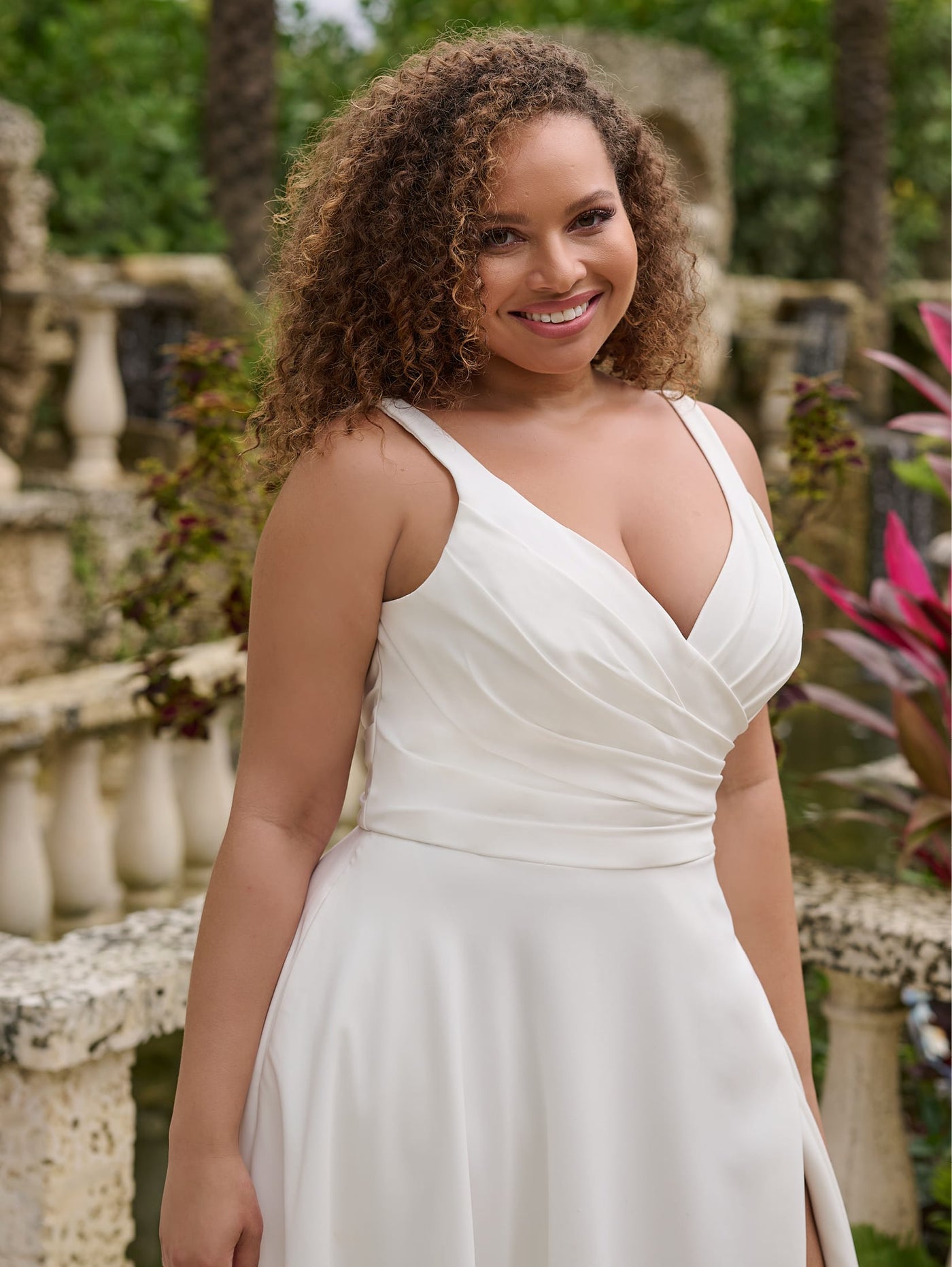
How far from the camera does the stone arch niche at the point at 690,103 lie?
10.5 meters

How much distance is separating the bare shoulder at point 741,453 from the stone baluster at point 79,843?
1932 millimetres

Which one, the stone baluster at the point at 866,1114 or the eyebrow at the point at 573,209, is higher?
the eyebrow at the point at 573,209

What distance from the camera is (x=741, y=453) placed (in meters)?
1.47

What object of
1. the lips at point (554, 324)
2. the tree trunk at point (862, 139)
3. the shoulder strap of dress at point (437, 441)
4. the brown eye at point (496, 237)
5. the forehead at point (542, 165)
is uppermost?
the tree trunk at point (862, 139)

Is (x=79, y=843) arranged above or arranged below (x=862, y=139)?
below

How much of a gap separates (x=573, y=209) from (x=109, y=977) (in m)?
1.04

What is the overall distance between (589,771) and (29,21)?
29.2ft

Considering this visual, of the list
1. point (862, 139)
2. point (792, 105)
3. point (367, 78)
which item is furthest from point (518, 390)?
point (792, 105)

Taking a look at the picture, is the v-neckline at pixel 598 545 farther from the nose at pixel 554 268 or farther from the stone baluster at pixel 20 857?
the stone baluster at pixel 20 857

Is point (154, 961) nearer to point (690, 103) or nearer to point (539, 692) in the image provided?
point (539, 692)

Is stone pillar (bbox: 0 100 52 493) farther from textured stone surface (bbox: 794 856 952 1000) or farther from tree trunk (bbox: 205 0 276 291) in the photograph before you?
textured stone surface (bbox: 794 856 952 1000)

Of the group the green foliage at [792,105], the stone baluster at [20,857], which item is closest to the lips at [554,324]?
the stone baluster at [20,857]

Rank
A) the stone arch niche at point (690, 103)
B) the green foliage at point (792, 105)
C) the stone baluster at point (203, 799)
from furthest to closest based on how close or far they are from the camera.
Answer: the green foliage at point (792, 105) < the stone arch niche at point (690, 103) < the stone baluster at point (203, 799)

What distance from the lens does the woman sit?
1236 mm
